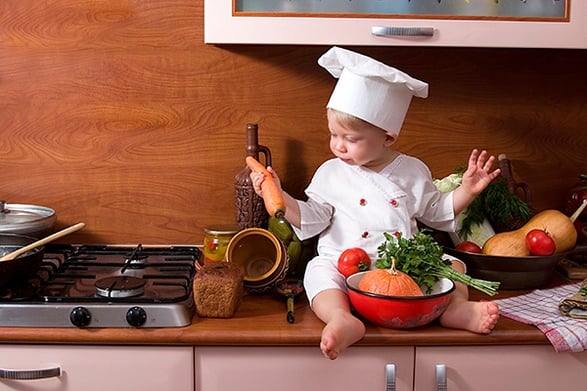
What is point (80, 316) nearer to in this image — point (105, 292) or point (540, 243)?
point (105, 292)

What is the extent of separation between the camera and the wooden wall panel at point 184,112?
6.75ft

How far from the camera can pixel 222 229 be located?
196 centimetres

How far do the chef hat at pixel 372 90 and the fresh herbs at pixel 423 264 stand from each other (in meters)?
0.27

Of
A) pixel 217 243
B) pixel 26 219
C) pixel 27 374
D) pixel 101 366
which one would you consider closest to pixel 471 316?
pixel 217 243

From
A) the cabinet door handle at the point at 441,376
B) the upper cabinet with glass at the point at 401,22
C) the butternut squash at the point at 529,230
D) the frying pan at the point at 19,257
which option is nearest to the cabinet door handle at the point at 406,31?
the upper cabinet with glass at the point at 401,22

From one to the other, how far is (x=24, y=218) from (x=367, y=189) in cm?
88

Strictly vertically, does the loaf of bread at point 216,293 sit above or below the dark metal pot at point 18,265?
below

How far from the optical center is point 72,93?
82.0 inches

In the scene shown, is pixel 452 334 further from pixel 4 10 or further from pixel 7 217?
pixel 4 10

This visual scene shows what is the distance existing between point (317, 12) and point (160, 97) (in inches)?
21.1

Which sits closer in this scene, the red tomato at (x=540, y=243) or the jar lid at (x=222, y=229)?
the red tomato at (x=540, y=243)

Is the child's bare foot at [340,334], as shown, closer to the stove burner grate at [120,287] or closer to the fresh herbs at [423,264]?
the fresh herbs at [423,264]

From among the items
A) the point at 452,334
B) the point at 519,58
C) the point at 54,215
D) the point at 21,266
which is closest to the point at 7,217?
the point at 54,215

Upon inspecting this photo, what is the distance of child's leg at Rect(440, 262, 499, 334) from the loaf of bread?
0.44 meters
